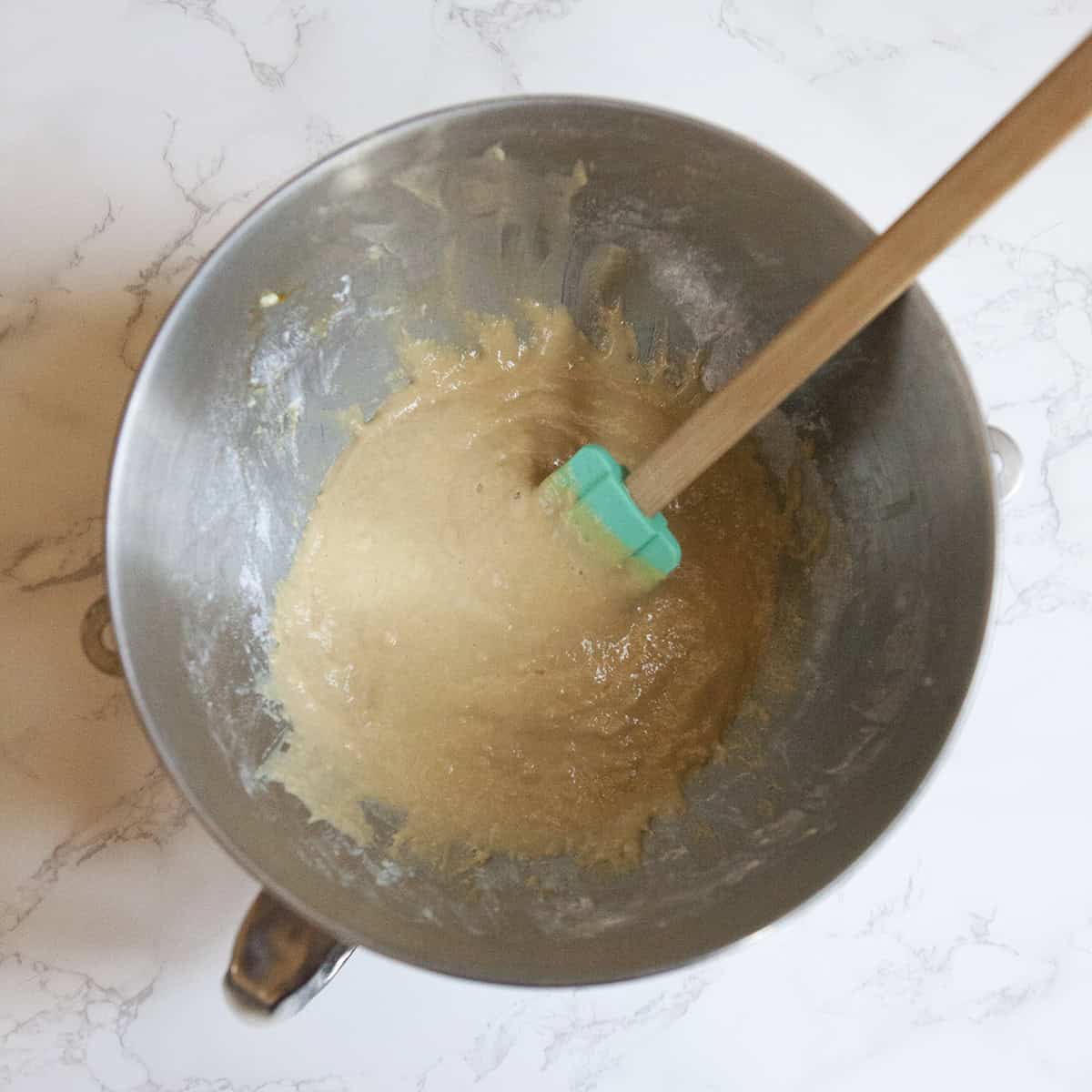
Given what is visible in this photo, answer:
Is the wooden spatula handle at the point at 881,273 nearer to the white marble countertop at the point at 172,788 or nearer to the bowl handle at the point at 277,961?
the white marble countertop at the point at 172,788

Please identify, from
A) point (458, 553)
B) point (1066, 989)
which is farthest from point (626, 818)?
point (1066, 989)

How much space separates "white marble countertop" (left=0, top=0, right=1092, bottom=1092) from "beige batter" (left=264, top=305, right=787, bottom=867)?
0.23 metres

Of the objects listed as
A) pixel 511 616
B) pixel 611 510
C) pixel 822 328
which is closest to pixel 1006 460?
pixel 822 328

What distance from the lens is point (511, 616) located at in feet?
4.45

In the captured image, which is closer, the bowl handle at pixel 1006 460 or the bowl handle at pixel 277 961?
the bowl handle at pixel 277 961

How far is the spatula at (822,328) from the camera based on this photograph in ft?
2.65

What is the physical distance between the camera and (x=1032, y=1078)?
1.31m

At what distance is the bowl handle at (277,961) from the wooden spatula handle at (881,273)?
660 millimetres

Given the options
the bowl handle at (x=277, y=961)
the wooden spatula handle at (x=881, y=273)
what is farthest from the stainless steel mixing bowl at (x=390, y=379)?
the wooden spatula handle at (x=881, y=273)

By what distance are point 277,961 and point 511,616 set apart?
0.57m

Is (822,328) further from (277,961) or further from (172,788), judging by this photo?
(172,788)

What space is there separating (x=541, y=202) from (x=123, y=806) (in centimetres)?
97

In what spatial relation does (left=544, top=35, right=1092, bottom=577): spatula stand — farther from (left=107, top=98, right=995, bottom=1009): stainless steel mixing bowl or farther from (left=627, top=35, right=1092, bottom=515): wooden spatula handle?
(left=107, top=98, right=995, bottom=1009): stainless steel mixing bowl

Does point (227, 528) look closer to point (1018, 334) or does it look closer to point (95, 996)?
point (95, 996)
